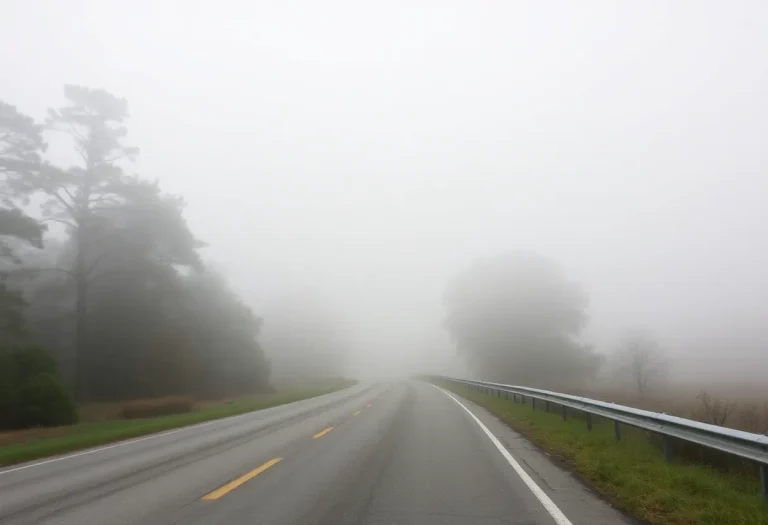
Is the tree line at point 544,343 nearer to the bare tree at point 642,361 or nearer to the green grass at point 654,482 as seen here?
the bare tree at point 642,361

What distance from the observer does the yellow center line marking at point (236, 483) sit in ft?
23.4

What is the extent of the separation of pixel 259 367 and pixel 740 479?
42.6 metres

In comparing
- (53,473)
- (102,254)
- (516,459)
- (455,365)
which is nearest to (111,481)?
(53,473)

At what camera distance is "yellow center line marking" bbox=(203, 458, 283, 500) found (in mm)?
7141

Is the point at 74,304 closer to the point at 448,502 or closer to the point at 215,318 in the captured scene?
the point at 215,318

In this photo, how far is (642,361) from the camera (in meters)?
46.8

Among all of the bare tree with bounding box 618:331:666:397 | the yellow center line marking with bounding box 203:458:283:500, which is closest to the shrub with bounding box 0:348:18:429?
the yellow center line marking with bounding box 203:458:283:500

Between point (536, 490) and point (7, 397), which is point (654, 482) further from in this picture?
point (7, 397)

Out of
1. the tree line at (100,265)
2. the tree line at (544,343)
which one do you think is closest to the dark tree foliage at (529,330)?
the tree line at (544,343)

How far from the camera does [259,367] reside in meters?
46.6

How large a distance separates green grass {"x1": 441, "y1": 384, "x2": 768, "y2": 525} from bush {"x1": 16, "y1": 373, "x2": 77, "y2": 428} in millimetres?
18672

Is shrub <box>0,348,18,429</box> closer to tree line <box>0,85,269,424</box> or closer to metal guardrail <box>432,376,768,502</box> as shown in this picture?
tree line <box>0,85,269,424</box>

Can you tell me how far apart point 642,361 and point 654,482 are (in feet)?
146

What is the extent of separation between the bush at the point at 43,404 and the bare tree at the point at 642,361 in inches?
1649
